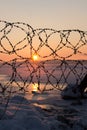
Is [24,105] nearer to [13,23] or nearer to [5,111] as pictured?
[5,111]

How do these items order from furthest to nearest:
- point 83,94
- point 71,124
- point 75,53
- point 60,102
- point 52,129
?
1. point 83,94
2. point 60,102
3. point 75,53
4. point 71,124
5. point 52,129

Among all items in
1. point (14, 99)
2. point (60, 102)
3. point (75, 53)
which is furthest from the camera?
point (60, 102)

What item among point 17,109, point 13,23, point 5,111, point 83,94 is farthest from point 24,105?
point 83,94

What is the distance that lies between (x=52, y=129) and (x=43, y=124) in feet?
0.69

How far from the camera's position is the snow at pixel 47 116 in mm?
7324

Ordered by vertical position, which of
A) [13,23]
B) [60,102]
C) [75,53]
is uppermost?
[13,23]

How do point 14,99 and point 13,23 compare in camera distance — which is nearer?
point 13,23

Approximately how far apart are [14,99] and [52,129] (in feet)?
12.5

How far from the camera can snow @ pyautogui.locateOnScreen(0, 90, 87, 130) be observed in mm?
7324

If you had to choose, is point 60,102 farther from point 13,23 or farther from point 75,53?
→ point 13,23

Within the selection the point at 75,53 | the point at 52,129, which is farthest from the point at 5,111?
the point at 75,53

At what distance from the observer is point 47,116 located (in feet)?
28.7

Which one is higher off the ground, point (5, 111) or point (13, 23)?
point (13, 23)

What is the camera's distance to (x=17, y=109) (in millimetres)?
8758
